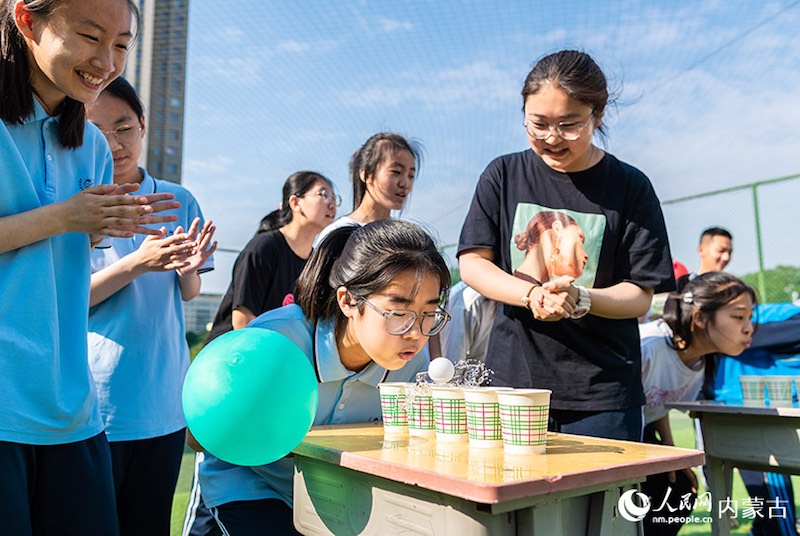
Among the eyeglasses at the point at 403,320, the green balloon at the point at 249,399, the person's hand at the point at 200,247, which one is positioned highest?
the person's hand at the point at 200,247

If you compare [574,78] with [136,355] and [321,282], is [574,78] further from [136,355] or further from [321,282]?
[136,355]

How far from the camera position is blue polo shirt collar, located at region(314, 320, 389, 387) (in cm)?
192

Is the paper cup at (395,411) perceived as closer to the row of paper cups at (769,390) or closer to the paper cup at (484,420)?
the paper cup at (484,420)

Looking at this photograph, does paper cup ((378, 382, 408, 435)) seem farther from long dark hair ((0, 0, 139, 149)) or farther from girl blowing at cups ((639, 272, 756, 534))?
girl blowing at cups ((639, 272, 756, 534))

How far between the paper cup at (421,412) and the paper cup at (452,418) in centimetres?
8

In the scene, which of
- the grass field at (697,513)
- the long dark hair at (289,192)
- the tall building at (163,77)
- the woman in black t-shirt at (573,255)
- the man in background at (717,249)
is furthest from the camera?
the tall building at (163,77)

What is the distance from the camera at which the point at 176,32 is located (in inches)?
677

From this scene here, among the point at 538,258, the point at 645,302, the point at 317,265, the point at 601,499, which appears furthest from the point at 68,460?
the point at 645,302

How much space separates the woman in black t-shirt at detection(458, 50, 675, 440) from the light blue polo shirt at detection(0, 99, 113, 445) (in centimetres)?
121

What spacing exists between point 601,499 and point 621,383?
857 mm

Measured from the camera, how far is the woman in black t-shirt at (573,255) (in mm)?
2047

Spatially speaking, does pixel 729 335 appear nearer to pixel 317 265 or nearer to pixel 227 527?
pixel 317 265

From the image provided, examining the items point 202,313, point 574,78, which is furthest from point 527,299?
point 202,313

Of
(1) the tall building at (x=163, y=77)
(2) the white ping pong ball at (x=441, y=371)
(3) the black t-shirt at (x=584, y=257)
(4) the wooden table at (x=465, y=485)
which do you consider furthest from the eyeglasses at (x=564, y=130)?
(1) the tall building at (x=163, y=77)
